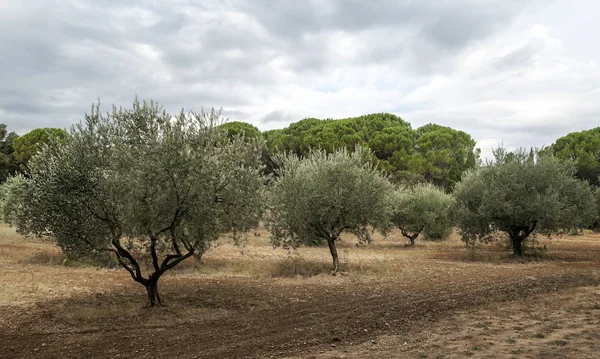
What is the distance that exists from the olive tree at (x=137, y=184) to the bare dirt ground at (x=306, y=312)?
3019 mm

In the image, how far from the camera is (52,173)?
14.4 m

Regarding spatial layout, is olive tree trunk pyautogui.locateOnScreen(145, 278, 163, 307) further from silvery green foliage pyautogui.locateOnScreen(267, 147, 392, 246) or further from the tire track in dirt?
silvery green foliage pyautogui.locateOnScreen(267, 147, 392, 246)

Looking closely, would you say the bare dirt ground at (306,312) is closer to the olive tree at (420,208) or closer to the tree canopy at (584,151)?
the olive tree at (420,208)

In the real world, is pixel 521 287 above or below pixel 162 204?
below

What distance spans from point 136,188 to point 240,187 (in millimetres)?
3593

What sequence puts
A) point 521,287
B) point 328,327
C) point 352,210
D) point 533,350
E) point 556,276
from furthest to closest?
1. point 352,210
2. point 556,276
3. point 521,287
4. point 328,327
5. point 533,350

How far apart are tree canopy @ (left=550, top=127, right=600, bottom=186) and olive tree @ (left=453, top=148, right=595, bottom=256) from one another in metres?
39.1

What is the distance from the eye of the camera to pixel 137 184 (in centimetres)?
1422

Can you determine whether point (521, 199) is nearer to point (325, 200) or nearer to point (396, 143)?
point (325, 200)

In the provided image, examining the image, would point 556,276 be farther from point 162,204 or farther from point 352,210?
point 162,204

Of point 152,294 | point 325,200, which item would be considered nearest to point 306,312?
point 152,294

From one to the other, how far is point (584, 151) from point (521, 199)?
169 ft

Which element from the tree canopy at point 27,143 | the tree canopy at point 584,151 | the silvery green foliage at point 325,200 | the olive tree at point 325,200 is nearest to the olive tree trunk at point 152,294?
the olive tree at point 325,200

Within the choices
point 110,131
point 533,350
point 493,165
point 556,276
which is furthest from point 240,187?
point 493,165
